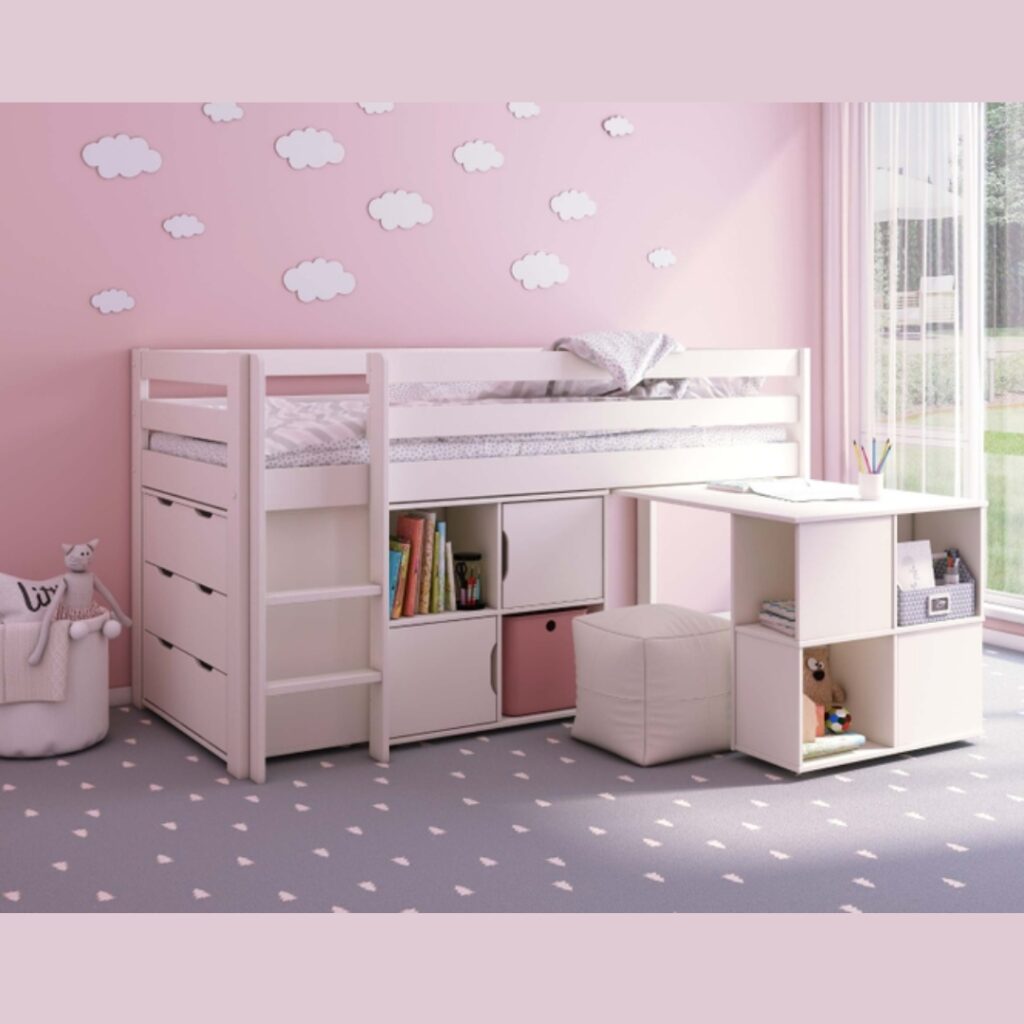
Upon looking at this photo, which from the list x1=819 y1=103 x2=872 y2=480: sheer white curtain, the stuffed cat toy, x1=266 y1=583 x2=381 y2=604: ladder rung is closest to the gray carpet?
the stuffed cat toy

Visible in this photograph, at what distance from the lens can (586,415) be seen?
3.92 meters

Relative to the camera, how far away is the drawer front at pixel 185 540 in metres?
3.49

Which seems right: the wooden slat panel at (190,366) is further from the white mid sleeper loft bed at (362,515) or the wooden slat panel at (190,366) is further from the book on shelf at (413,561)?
the book on shelf at (413,561)

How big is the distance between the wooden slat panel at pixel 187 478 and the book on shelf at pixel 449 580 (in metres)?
0.63

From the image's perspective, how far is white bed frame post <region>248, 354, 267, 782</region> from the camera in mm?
3281

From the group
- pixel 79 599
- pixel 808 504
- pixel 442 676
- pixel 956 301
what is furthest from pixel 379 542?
pixel 956 301

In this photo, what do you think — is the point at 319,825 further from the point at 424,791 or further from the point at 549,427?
the point at 549,427

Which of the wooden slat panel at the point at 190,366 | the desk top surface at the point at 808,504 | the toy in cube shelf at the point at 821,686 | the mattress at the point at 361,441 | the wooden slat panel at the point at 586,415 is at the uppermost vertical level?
the wooden slat panel at the point at 190,366

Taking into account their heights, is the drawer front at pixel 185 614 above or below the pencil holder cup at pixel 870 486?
below

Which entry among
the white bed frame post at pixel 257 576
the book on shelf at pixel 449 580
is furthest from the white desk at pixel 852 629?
Result: the white bed frame post at pixel 257 576

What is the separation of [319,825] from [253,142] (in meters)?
2.02

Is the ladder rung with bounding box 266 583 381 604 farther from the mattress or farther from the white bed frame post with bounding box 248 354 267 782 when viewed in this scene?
the mattress

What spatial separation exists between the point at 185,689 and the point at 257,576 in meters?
0.56

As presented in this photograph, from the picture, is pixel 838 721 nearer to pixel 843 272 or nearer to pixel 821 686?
pixel 821 686
